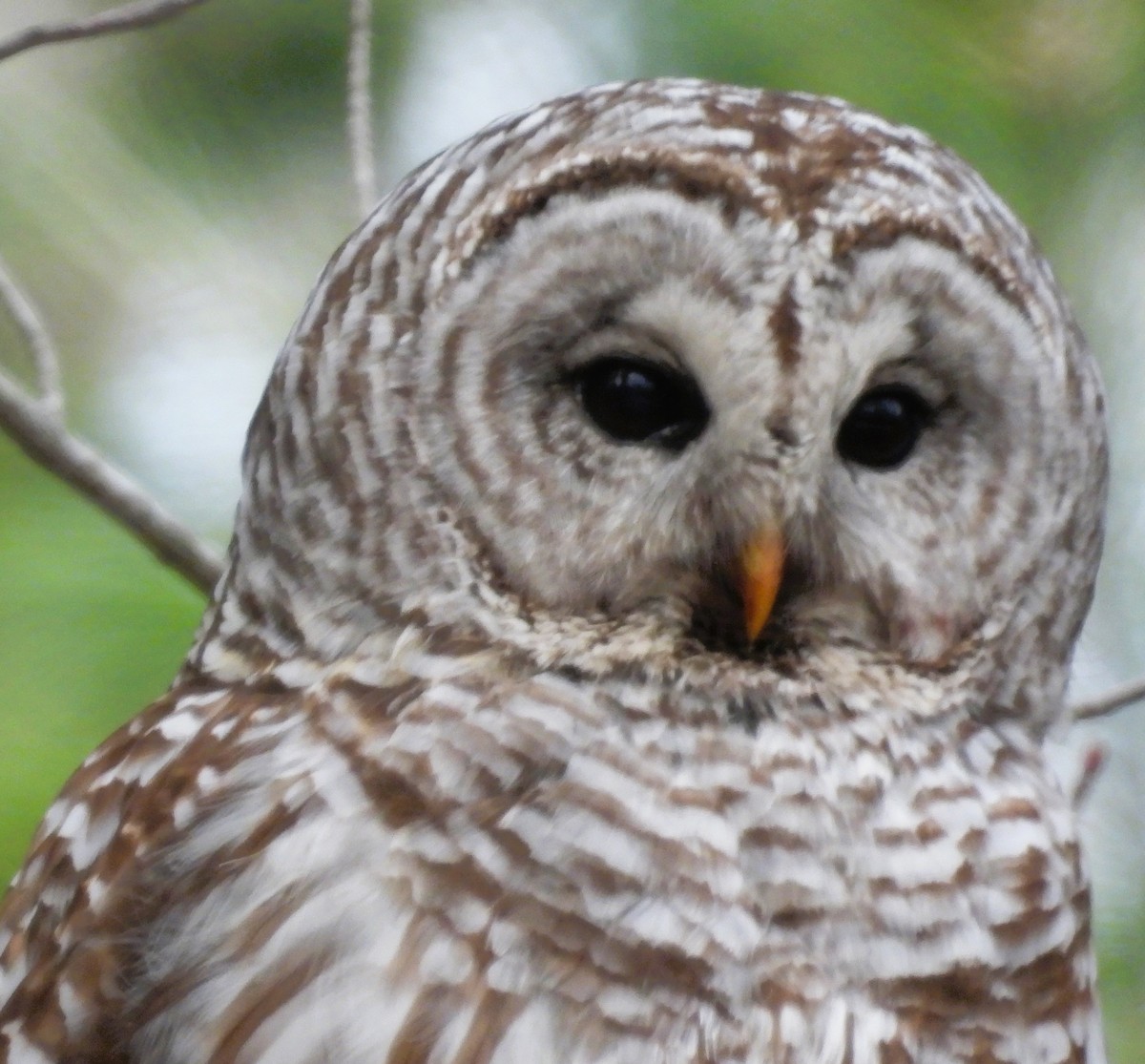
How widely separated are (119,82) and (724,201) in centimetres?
195

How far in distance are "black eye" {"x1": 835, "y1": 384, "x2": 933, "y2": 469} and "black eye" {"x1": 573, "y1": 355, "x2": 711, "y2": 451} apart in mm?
180

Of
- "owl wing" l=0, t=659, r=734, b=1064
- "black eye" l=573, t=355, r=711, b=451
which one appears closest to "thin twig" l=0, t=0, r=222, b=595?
"owl wing" l=0, t=659, r=734, b=1064

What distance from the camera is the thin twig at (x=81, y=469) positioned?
2.37 meters

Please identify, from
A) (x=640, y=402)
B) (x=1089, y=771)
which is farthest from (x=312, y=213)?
(x=1089, y=771)

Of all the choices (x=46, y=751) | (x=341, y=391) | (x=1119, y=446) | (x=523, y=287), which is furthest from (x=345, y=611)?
(x=1119, y=446)

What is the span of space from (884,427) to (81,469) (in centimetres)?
103

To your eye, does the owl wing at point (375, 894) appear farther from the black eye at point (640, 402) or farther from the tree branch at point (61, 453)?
the tree branch at point (61, 453)

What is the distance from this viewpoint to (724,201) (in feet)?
6.68

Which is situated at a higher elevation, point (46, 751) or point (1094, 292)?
point (1094, 292)

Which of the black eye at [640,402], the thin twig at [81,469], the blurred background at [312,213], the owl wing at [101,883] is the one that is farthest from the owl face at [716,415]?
the blurred background at [312,213]

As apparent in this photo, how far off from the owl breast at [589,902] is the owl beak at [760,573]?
137mm

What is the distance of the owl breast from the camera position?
1895mm

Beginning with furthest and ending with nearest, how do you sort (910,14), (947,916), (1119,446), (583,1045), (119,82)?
(119,82) → (910,14) → (1119,446) → (947,916) → (583,1045)

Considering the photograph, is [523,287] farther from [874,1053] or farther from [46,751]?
[46,751]
